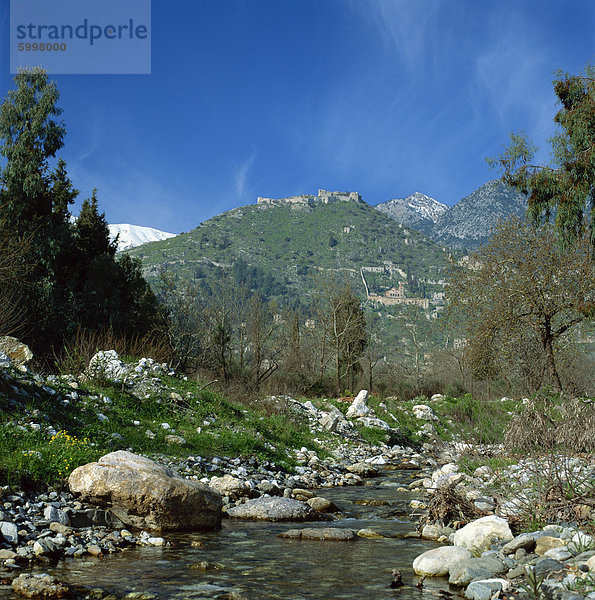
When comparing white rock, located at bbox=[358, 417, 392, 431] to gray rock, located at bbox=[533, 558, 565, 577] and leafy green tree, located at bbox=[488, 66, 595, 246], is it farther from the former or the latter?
gray rock, located at bbox=[533, 558, 565, 577]

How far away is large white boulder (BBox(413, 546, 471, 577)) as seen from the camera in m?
6.25

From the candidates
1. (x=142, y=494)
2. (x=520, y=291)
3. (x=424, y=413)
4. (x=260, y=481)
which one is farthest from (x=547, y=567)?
(x=424, y=413)

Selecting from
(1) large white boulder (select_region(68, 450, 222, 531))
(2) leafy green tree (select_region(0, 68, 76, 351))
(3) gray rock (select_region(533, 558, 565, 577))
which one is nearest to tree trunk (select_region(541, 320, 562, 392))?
(3) gray rock (select_region(533, 558, 565, 577))

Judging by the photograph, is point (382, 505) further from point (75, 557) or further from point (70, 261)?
point (70, 261)

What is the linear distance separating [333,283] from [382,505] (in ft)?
93.5

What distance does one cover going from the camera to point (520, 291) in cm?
1981

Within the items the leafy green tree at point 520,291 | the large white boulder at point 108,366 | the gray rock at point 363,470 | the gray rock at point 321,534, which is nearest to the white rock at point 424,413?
the leafy green tree at point 520,291

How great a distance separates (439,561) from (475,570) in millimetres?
499

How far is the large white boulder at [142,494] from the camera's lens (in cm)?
790

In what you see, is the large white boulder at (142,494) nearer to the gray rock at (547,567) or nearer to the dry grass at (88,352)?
the gray rock at (547,567)

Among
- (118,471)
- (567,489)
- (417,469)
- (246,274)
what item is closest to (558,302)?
(417,469)

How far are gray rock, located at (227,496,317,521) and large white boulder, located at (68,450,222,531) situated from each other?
4.03 ft

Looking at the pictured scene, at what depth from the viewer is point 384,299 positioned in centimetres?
16138

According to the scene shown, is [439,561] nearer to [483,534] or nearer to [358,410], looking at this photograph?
[483,534]
